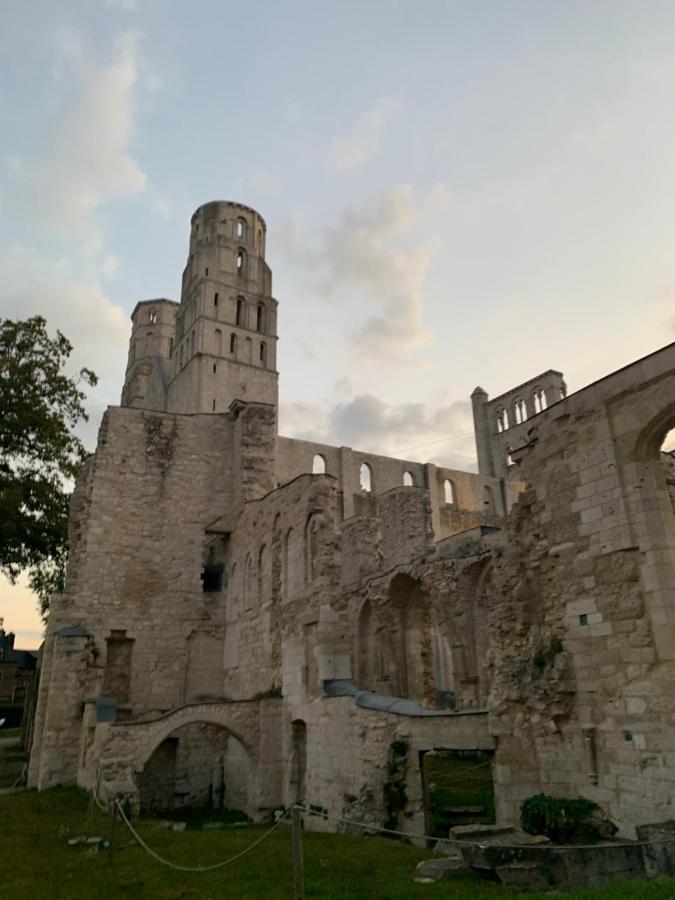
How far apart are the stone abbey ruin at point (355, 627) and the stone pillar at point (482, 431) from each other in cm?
2104

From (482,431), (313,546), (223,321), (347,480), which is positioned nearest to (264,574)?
(313,546)

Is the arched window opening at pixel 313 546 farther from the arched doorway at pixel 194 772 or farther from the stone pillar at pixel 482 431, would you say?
the stone pillar at pixel 482 431

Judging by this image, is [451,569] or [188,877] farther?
[451,569]

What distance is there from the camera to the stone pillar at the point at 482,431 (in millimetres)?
51625

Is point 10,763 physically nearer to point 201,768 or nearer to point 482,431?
point 201,768

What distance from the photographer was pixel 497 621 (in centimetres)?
1065

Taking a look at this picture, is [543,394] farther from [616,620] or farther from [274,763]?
[616,620]

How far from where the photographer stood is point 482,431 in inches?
2084

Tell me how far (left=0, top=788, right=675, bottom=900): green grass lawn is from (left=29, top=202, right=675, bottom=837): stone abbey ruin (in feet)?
7.36

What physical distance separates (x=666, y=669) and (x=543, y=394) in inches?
1736

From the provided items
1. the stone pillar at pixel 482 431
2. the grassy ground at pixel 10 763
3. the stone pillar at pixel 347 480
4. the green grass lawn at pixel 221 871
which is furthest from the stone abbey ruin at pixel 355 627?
the stone pillar at pixel 482 431

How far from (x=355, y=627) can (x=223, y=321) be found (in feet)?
103

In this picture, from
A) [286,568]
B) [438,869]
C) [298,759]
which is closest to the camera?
[438,869]

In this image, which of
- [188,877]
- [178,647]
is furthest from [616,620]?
[178,647]
